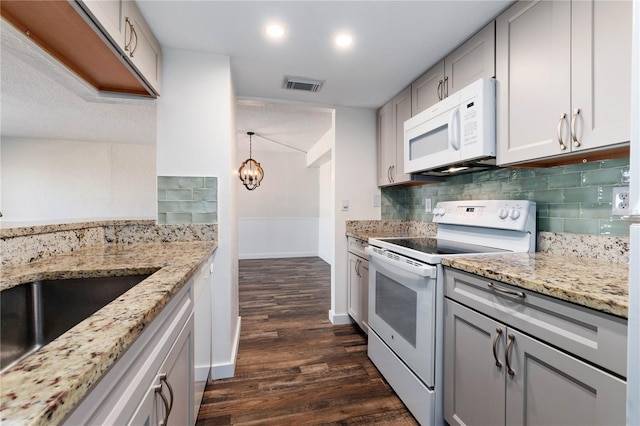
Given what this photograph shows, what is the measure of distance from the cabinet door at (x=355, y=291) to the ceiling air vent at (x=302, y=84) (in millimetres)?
1555

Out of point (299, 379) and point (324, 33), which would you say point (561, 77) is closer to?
point (324, 33)

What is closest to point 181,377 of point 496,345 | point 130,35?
point 496,345

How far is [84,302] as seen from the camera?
1046 millimetres

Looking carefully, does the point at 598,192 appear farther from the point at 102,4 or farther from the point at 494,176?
A: the point at 102,4

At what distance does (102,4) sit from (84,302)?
118 cm

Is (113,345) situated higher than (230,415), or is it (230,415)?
(113,345)

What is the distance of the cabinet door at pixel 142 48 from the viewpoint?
1.36 meters

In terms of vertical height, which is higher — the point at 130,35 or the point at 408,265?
the point at 130,35

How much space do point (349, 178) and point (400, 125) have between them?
692 millimetres

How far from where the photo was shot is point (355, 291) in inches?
103

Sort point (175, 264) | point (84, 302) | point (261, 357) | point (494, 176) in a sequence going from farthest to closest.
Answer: point (261, 357) < point (494, 176) < point (175, 264) < point (84, 302)

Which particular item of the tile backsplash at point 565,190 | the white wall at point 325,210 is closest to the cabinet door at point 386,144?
the tile backsplash at point 565,190

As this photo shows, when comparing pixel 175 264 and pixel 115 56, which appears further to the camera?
pixel 115 56

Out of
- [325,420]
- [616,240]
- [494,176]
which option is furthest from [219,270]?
[616,240]
